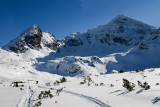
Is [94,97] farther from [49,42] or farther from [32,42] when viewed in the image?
[49,42]

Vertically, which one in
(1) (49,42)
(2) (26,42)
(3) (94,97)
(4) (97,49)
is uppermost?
(1) (49,42)

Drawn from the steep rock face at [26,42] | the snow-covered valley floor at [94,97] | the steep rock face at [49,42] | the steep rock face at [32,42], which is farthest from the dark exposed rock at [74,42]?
the snow-covered valley floor at [94,97]

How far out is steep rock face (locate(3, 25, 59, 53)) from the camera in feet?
431

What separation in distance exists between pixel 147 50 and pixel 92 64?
1721 inches

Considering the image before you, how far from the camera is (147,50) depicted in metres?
99.6

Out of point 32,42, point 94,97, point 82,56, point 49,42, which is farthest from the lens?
point 49,42

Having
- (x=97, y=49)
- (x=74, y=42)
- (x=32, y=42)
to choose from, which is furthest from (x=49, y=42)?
(x=97, y=49)

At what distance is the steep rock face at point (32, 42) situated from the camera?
131 metres

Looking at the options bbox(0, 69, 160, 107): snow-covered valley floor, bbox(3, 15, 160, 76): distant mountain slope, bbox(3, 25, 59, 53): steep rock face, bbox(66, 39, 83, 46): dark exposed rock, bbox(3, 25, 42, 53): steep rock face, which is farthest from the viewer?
bbox(66, 39, 83, 46): dark exposed rock

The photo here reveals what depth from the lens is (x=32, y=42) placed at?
145 metres

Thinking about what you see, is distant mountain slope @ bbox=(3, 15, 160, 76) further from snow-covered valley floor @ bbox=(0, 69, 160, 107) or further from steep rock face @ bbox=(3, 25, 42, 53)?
snow-covered valley floor @ bbox=(0, 69, 160, 107)

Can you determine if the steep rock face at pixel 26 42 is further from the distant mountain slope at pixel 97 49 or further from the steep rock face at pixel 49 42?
the steep rock face at pixel 49 42

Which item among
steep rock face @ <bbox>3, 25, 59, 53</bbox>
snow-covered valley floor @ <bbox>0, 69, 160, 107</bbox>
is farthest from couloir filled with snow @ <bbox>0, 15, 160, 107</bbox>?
snow-covered valley floor @ <bbox>0, 69, 160, 107</bbox>

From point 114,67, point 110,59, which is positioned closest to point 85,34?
point 110,59
